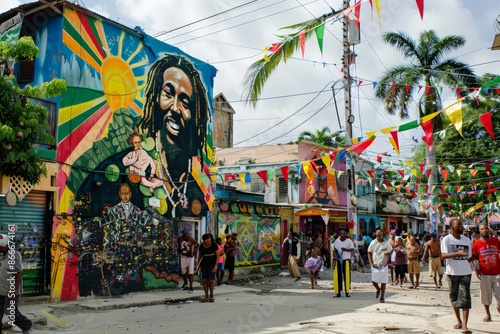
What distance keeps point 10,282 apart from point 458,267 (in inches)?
283

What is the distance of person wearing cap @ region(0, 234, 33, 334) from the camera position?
8695 mm

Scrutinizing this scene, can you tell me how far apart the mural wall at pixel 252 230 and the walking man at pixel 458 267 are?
1361cm

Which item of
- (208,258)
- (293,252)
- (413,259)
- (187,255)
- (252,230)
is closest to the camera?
(208,258)

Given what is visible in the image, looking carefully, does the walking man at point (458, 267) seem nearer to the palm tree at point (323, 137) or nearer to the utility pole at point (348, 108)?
the utility pole at point (348, 108)

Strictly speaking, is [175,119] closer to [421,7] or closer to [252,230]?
[252,230]

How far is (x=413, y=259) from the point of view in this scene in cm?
1936

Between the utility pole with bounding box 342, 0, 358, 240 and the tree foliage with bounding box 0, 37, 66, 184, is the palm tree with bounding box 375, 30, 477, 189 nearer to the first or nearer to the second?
the utility pole with bounding box 342, 0, 358, 240

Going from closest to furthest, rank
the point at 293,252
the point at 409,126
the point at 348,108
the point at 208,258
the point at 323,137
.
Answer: the point at 409,126 < the point at 208,258 < the point at 348,108 < the point at 293,252 < the point at 323,137

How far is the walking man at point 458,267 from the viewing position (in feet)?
31.6

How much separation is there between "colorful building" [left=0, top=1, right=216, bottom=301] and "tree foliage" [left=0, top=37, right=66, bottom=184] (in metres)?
1.47

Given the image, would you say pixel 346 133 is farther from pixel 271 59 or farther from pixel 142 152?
pixel 142 152

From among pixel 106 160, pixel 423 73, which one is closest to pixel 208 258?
pixel 106 160

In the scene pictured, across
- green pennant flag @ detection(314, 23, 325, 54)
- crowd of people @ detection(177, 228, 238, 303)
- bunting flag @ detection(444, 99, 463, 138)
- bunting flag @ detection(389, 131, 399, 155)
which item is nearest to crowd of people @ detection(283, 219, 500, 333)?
bunting flag @ detection(444, 99, 463, 138)

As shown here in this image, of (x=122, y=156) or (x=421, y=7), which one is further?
(x=122, y=156)
